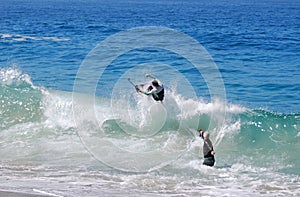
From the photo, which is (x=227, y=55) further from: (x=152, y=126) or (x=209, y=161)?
(x=209, y=161)

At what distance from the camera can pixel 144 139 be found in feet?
62.5

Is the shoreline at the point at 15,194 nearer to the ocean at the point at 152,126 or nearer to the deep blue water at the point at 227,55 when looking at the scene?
the ocean at the point at 152,126

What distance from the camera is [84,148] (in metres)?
17.9

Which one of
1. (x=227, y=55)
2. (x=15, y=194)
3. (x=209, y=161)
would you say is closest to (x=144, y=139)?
(x=209, y=161)

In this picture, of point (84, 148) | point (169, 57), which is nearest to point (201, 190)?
point (84, 148)

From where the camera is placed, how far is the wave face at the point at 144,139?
1533 cm

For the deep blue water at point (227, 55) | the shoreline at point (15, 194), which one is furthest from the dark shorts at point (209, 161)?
the deep blue water at point (227, 55)

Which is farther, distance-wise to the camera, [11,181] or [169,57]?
[169,57]

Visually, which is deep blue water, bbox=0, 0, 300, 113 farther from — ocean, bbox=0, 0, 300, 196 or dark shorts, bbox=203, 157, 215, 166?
dark shorts, bbox=203, 157, 215, 166

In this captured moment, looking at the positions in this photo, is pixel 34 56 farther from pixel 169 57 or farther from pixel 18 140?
pixel 18 140

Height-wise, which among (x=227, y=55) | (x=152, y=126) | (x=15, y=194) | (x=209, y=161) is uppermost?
(x=227, y=55)

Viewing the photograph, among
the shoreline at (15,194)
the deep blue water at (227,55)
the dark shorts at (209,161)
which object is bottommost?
the shoreline at (15,194)

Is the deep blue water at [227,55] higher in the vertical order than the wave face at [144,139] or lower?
higher

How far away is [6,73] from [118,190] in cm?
1862
